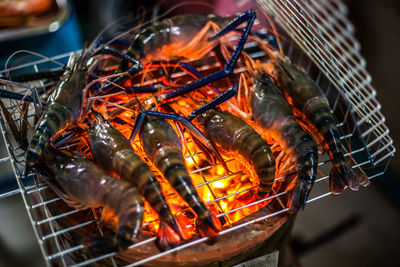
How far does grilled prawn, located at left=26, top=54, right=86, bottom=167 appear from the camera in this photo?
1974mm

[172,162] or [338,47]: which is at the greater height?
[338,47]

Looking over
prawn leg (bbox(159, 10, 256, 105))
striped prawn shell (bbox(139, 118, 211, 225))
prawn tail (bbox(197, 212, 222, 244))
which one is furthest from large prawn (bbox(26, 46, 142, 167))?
prawn tail (bbox(197, 212, 222, 244))

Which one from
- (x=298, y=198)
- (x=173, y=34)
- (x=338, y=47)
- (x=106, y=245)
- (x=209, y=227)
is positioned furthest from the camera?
(x=173, y=34)

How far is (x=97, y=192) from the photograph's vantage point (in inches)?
75.2

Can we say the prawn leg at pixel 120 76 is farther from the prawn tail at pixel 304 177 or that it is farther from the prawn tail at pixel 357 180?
the prawn tail at pixel 357 180

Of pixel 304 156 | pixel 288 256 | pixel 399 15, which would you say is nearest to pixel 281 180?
pixel 304 156

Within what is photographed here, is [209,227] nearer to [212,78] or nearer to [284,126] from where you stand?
[284,126]

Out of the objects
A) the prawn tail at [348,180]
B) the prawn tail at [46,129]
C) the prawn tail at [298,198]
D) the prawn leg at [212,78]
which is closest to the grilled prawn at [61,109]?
the prawn tail at [46,129]

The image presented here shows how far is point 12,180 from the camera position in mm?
3459

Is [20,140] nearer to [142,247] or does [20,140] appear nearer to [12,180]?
[142,247]

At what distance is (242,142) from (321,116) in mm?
548

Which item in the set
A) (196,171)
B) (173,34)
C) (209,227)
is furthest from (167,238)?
(173,34)

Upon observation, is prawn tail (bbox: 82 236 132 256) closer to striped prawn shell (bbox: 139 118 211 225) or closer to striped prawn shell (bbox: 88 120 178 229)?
striped prawn shell (bbox: 88 120 178 229)

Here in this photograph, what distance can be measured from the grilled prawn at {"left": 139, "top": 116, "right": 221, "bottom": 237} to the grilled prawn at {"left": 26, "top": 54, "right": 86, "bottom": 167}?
1.43ft
